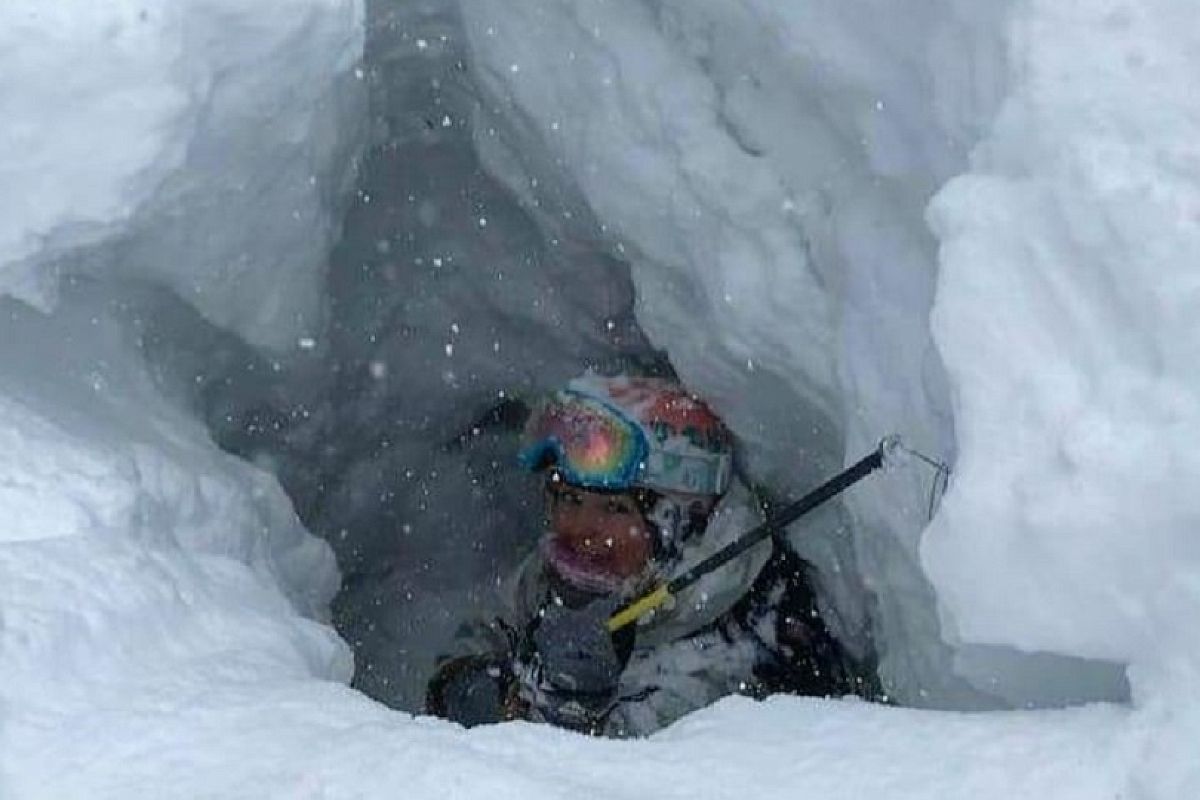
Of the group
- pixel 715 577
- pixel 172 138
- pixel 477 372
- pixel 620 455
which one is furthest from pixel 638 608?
pixel 172 138

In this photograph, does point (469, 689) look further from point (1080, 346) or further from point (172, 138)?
point (1080, 346)

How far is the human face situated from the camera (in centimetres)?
380

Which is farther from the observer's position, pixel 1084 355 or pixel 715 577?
pixel 715 577

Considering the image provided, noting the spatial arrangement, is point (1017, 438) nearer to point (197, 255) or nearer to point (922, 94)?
point (922, 94)

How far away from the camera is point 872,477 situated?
2660mm

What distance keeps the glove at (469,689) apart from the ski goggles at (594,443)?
1.82 feet

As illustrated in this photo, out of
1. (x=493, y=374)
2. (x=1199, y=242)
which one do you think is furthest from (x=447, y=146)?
(x=1199, y=242)

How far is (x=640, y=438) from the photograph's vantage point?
3672 millimetres

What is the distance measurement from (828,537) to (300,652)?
1.75 meters

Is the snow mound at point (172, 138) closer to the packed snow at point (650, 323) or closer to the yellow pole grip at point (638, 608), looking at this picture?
the packed snow at point (650, 323)

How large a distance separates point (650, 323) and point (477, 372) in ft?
3.17

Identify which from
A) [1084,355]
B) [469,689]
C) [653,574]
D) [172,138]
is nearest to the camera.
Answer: [1084,355]

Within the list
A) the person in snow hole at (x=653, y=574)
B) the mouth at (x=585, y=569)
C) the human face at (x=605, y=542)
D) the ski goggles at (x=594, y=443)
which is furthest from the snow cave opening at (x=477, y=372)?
the mouth at (x=585, y=569)

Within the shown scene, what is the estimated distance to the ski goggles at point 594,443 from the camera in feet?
12.1
